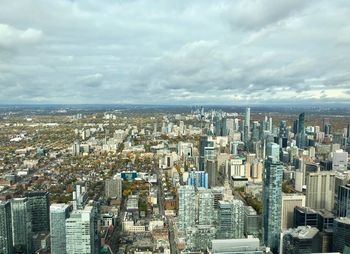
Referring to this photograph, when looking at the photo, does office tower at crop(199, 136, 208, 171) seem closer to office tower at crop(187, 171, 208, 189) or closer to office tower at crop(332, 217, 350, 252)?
office tower at crop(187, 171, 208, 189)

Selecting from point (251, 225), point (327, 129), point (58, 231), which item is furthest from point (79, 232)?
point (327, 129)

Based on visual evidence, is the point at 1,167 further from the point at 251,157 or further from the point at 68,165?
the point at 251,157

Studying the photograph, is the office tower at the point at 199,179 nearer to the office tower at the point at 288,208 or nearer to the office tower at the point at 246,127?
the office tower at the point at 288,208

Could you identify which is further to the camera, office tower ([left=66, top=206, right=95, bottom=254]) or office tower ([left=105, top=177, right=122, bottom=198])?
office tower ([left=105, top=177, right=122, bottom=198])

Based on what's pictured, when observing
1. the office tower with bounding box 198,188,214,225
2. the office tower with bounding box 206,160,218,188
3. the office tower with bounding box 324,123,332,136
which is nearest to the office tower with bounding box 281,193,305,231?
the office tower with bounding box 198,188,214,225

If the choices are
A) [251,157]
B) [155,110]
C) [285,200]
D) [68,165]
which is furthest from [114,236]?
[155,110]

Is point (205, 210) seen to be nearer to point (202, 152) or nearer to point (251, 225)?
point (251, 225)
